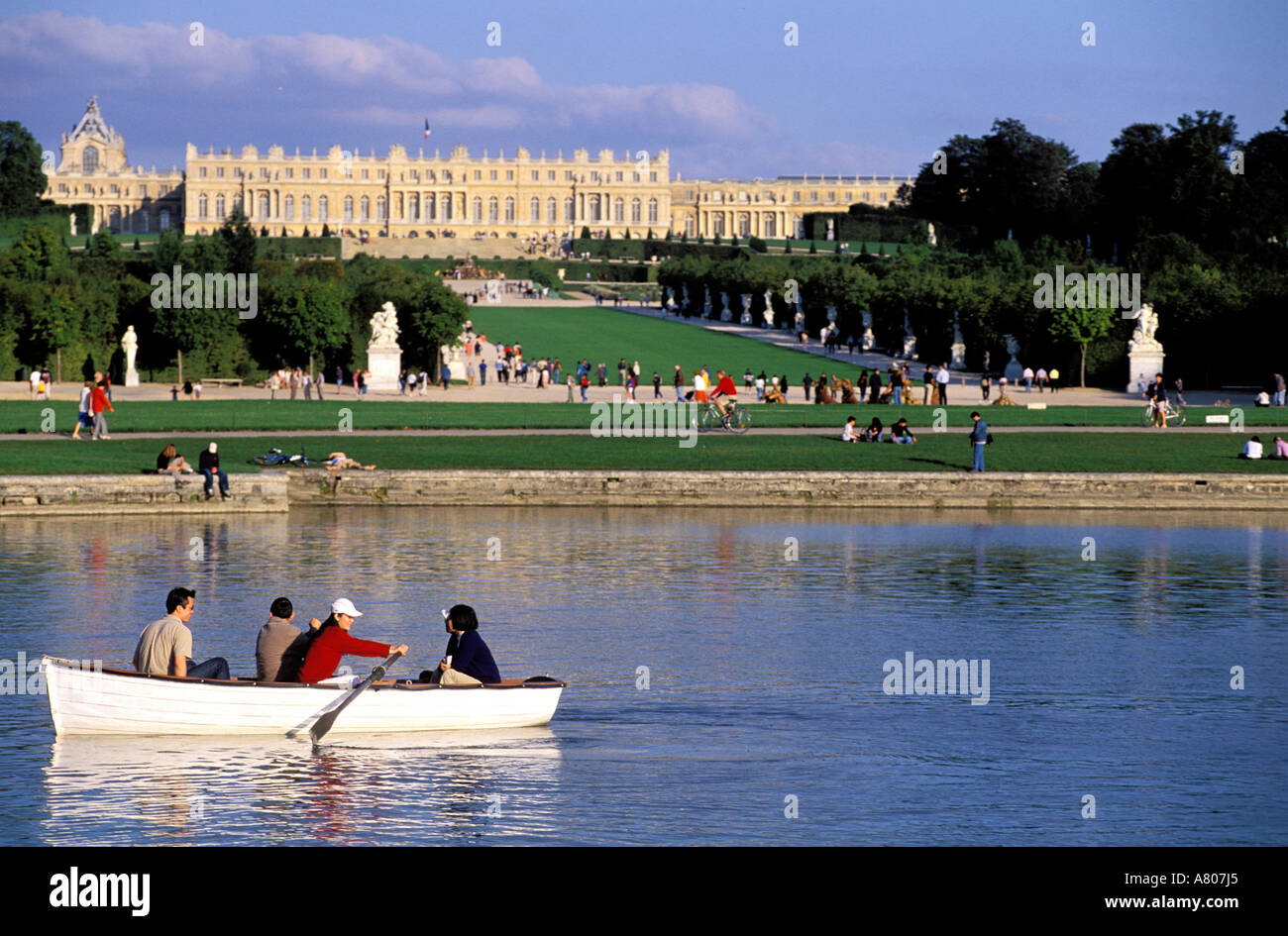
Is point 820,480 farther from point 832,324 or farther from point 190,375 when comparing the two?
point 832,324

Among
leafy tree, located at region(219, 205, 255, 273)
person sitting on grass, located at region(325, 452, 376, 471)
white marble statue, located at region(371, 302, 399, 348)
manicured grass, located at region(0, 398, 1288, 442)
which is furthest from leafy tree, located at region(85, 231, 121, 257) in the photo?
person sitting on grass, located at region(325, 452, 376, 471)

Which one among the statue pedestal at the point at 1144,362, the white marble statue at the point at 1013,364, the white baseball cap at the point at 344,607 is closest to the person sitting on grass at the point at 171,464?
the white baseball cap at the point at 344,607

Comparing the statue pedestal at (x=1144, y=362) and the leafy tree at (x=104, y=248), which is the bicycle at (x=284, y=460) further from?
the leafy tree at (x=104, y=248)

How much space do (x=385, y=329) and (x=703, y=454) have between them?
19787mm

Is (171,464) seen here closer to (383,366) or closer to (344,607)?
(344,607)

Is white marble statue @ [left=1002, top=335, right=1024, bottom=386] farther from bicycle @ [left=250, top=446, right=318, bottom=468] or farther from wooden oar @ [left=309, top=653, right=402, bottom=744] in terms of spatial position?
wooden oar @ [left=309, top=653, right=402, bottom=744]

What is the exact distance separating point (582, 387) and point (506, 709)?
3604 centimetres

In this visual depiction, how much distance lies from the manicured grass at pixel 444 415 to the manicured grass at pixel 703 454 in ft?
8.75

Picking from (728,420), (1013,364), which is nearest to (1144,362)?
(1013,364)

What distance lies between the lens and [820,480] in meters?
32.1

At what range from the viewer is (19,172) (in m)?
128

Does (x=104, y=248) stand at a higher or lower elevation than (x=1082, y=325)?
Result: higher

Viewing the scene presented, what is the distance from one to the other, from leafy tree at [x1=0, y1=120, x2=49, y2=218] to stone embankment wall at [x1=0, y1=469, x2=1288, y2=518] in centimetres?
10238

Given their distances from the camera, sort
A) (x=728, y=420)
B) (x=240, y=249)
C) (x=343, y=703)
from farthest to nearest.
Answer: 1. (x=240, y=249)
2. (x=728, y=420)
3. (x=343, y=703)
